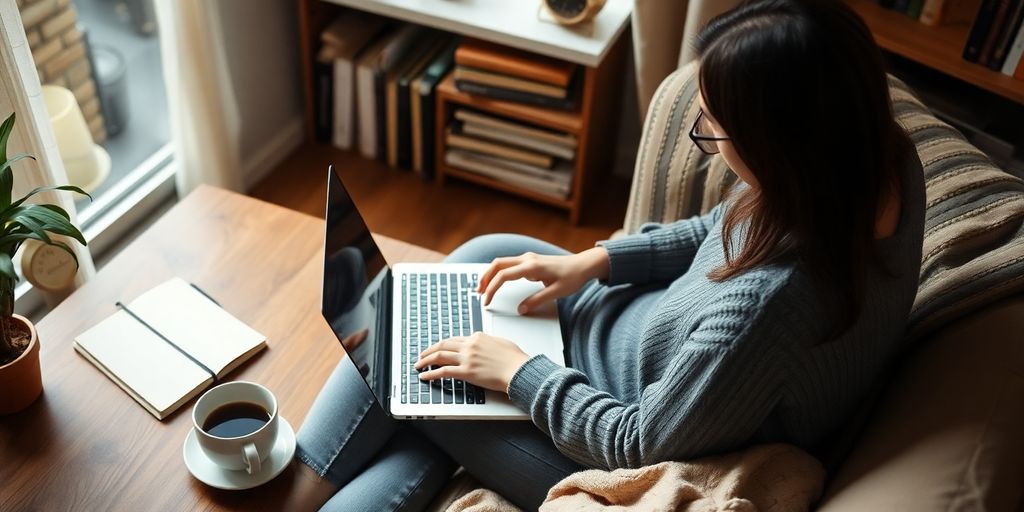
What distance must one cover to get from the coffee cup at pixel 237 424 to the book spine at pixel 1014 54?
147 cm

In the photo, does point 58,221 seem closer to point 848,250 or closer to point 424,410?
point 424,410

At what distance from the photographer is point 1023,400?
1.04 meters

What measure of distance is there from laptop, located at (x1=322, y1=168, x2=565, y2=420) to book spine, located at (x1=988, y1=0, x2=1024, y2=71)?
1016 mm

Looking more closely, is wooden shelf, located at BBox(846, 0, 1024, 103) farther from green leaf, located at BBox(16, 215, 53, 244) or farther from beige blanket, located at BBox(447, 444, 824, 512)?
green leaf, located at BBox(16, 215, 53, 244)

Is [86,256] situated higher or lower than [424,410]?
lower

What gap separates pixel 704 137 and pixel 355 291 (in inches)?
21.0

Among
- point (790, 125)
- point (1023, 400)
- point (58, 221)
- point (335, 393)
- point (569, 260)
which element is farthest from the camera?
point (569, 260)

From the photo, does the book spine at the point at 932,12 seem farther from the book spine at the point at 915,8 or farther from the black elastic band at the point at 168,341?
the black elastic band at the point at 168,341

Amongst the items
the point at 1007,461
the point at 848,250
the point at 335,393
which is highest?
the point at 848,250

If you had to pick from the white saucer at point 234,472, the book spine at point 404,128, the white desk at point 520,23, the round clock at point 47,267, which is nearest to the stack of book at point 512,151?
the book spine at point 404,128

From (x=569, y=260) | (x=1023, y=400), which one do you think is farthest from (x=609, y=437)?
(x=1023, y=400)

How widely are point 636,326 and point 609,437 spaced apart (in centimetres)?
25

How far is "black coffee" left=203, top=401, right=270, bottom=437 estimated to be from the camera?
115cm

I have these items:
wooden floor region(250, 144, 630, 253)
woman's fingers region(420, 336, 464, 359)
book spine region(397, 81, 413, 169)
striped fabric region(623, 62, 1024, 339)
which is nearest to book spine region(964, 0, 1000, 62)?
striped fabric region(623, 62, 1024, 339)
